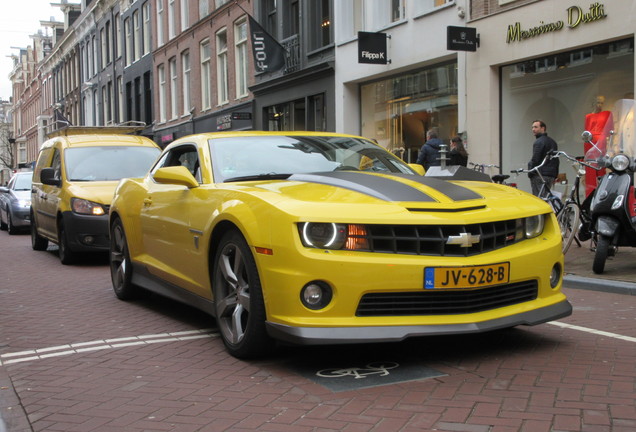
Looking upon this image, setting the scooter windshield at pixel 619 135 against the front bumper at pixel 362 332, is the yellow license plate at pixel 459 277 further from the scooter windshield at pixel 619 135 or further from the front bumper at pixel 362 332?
the scooter windshield at pixel 619 135

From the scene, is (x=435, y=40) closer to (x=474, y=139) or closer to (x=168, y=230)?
(x=474, y=139)

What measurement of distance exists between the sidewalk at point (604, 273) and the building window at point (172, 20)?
28062 mm

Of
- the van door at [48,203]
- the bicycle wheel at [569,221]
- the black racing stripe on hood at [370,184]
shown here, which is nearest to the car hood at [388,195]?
the black racing stripe on hood at [370,184]

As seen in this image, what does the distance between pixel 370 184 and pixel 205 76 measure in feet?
90.1

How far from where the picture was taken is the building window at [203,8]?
1193 inches

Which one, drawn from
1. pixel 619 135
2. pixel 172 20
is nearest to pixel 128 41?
pixel 172 20

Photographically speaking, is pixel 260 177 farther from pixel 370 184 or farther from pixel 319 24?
pixel 319 24

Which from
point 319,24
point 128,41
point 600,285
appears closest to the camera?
point 600,285

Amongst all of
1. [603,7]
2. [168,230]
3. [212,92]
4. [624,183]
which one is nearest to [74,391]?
[168,230]

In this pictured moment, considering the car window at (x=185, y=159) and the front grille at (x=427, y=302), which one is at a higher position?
the car window at (x=185, y=159)

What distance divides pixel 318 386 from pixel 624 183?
5.04m

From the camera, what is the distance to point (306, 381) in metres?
4.11

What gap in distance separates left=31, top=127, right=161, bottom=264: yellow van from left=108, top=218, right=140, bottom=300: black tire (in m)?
2.95

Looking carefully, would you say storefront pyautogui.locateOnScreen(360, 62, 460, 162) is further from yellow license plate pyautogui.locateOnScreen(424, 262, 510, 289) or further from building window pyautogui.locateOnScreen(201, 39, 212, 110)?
yellow license plate pyautogui.locateOnScreen(424, 262, 510, 289)
